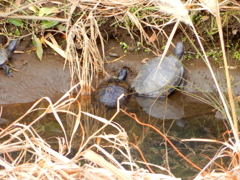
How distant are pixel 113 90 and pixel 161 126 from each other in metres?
1.30

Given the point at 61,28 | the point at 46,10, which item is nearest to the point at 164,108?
the point at 61,28

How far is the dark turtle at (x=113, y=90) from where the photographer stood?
452 centimetres

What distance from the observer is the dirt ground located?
4672 mm

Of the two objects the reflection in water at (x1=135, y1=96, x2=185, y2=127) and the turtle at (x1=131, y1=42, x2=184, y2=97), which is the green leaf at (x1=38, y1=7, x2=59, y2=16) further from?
the reflection in water at (x1=135, y1=96, x2=185, y2=127)

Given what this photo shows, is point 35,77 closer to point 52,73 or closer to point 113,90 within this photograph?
point 52,73

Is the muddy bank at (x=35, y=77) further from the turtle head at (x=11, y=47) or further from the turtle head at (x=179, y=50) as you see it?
the turtle head at (x=179, y=50)

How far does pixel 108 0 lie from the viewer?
4.33 meters

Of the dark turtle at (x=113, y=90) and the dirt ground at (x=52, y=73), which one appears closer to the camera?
the dark turtle at (x=113, y=90)

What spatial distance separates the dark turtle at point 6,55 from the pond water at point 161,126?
1.98ft

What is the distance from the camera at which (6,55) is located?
4.61 m

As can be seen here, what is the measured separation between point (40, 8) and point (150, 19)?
168 cm

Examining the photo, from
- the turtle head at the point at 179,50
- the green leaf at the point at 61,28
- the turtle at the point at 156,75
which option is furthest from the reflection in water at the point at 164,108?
the green leaf at the point at 61,28

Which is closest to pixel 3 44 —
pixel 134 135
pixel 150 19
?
pixel 150 19

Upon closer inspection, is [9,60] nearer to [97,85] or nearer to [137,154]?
[97,85]
